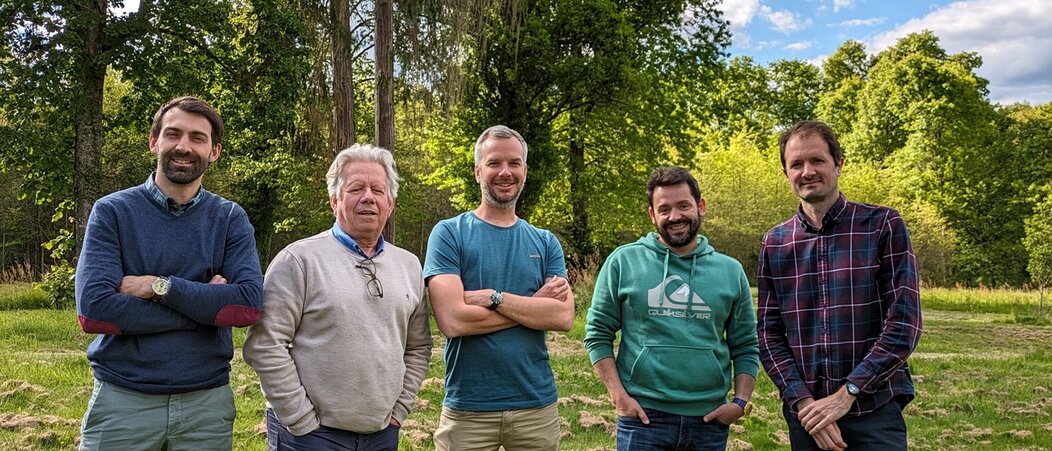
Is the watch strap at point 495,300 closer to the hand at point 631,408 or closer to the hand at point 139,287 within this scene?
the hand at point 631,408

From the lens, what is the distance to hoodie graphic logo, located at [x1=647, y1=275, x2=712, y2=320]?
3469mm

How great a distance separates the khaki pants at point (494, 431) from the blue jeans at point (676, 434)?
1.41 ft

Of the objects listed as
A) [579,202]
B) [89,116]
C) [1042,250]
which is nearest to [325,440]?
[89,116]

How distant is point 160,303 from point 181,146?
0.61 metres

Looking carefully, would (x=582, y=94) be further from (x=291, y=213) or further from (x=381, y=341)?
(x=381, y=341)

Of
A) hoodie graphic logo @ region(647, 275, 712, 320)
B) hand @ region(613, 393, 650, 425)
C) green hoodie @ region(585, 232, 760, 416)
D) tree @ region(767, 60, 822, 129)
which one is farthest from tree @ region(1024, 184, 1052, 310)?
hand @ region(613, 393, 650, 425)

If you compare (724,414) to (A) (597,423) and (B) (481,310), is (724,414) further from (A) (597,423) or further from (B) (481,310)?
(A) (597,423)

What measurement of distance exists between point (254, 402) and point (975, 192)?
3671cm

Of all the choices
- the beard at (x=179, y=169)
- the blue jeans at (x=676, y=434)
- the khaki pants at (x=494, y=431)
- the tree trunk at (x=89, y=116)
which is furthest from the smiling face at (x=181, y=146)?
the tree trunk at (x=89, y=116)

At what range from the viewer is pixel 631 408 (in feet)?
11.2

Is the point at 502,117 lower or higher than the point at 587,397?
higher

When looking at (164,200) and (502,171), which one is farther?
(502,171)

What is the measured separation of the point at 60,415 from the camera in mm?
6559

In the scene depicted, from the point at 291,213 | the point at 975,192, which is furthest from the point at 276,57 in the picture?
the point at 975,192
